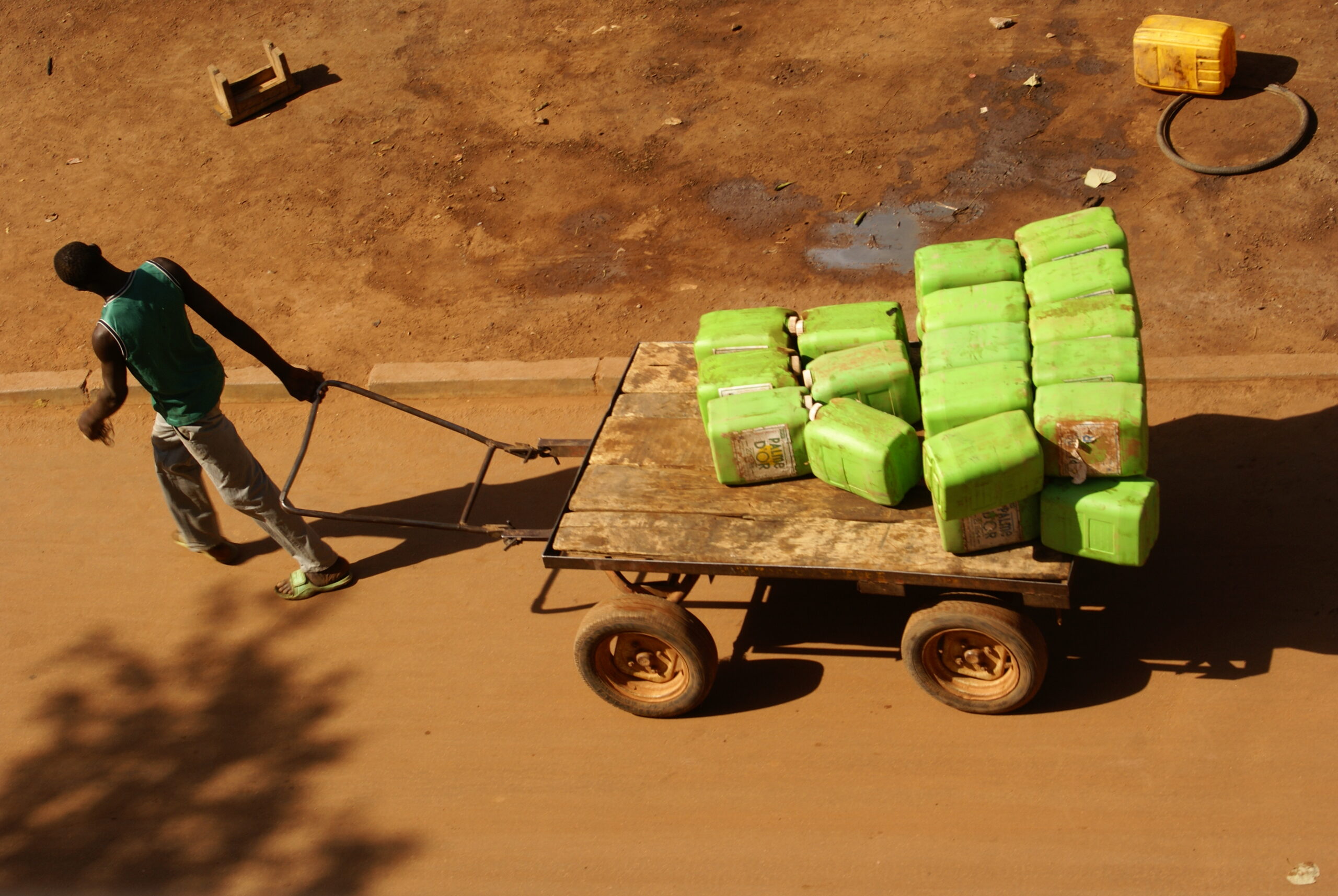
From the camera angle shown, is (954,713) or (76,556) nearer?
(954,713)

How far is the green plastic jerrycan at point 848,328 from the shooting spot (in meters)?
4.80

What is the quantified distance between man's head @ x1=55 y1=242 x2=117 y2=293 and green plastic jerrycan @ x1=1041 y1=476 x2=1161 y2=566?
4.13 metres

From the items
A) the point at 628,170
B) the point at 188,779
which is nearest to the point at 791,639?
the point at 188,779

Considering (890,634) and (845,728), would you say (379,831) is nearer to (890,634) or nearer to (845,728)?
(845,728)

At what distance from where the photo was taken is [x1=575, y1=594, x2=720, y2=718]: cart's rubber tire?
4.58m

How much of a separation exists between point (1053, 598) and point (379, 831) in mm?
2916

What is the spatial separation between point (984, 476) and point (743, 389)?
3.91ft

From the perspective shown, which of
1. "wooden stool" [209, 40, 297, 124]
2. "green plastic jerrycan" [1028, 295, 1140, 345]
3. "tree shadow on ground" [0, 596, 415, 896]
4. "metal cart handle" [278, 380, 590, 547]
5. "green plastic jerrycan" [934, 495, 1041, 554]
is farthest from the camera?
"wooden stool" [209, 40, 297, 124]

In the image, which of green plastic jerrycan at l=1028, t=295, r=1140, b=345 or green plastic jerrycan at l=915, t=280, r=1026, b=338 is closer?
green plastic jerrycan at l=1028, t=295, r=1140, b=345

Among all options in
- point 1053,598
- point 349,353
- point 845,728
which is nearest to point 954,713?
point 845,728

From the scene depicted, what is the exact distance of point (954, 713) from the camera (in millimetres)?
4730

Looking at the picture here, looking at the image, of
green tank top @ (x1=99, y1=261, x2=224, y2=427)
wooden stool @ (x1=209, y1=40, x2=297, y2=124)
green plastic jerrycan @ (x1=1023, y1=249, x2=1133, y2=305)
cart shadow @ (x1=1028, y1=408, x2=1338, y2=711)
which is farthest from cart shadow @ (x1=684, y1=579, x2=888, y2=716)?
wooden stool @ (x1=209, y1=40, x2=297, y2=124)

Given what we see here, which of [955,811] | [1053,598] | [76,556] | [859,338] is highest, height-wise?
[859,338]

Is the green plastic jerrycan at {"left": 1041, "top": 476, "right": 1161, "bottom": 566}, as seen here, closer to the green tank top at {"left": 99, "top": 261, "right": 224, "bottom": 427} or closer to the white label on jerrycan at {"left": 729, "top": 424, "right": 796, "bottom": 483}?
the white label on jerrycan at {"left": 729, "top": 424, "right": 796, "bottom": 483}
